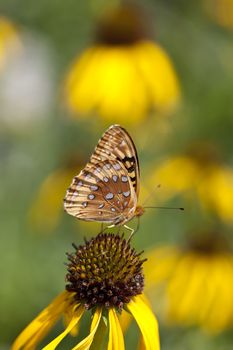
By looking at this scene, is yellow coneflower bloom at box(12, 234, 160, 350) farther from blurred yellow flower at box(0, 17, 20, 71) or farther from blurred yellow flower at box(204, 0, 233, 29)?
blurred yellow flower at box(204, 0, 233, 29)

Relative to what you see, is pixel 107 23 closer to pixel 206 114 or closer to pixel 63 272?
pixel 206 114

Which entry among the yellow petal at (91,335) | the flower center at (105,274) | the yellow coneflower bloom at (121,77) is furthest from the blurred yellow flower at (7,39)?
the yellow petal at (91,335)

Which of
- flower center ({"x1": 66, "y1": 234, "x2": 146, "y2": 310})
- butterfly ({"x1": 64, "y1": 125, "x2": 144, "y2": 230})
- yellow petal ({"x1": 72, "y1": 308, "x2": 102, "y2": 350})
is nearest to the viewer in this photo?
yellow petal ({"x1": 72, "y1": 308, "x2": 102, "y2": 350})

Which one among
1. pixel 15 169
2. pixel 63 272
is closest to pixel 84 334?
pixel 63 272

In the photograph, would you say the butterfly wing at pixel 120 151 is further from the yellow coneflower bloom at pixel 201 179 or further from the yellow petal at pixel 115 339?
the yellow coneflower bloom at pixel 201 179

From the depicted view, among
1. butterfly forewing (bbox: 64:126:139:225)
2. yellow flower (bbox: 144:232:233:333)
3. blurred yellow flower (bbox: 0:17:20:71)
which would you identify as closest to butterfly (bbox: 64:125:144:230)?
butterfly forewing (bbox: 64:126:139:225)

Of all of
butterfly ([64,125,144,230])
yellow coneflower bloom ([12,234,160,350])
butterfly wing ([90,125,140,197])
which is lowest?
yellow coneflower bloom ([12,234,160,350])
